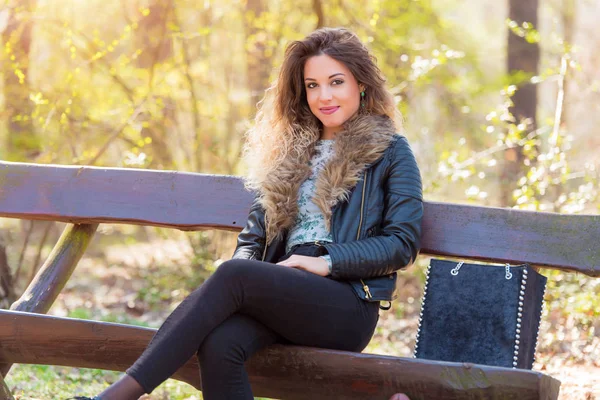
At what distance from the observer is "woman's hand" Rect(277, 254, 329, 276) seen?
2.94 metres

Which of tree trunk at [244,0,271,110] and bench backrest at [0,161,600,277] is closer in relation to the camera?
bench backrest at [0,161,600,277]

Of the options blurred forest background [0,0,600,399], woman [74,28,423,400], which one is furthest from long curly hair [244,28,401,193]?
blurred forest background [0,0,600,399]

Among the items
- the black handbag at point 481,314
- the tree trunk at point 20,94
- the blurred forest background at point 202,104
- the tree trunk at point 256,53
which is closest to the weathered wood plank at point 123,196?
the black handbag at point 481,314

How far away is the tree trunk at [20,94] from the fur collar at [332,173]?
364cm

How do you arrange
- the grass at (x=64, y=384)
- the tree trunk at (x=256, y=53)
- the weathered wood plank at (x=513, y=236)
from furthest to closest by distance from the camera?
the tree trunk at (x=256, y=53) → the grass at (x=64, y=384) → the weathered wood plank at (x=513, y=236)

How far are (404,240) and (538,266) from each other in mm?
657

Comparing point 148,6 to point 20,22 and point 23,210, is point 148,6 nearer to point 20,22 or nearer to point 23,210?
point 20,22

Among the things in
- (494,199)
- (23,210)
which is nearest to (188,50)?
(23,210)

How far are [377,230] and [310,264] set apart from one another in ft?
1.22

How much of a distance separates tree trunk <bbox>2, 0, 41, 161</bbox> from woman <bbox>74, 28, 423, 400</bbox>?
3.40 meters

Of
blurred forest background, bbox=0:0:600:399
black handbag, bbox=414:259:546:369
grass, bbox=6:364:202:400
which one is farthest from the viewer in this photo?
blurred forest background, bbox=0:0:600:399

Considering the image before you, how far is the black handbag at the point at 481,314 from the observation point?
3072mm

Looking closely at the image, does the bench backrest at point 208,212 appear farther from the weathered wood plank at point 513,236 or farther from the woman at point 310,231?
the woman at point 310,231

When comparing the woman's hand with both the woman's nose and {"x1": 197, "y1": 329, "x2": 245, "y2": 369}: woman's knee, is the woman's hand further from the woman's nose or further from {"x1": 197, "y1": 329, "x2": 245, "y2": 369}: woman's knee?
the woman's nose
